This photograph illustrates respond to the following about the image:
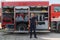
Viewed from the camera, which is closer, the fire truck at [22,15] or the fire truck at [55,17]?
the fire truck at [22,15]

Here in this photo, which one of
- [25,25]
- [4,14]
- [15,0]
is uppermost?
[15,0]

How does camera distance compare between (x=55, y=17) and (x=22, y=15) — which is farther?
(x=55, y=17)

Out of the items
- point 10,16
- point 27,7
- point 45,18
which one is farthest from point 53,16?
point 10,16

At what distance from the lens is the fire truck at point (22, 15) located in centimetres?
1387

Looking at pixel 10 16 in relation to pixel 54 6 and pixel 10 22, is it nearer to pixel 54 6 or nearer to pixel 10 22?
pixel 10 22

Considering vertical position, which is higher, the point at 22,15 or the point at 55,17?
the point at 22,15

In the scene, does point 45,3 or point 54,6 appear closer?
point 45,3

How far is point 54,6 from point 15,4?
12.0 feet

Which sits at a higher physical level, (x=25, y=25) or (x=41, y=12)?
(x=41, y=12)

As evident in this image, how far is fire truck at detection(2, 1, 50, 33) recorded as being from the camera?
13.9m

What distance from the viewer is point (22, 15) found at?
14.0 metres

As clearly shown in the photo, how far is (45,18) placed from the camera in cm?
1398

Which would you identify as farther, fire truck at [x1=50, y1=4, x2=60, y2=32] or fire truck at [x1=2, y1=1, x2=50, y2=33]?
fire truck at [x1=50, y1=4, x2=60, y2=32]

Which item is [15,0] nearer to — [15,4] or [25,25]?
[15,4]
